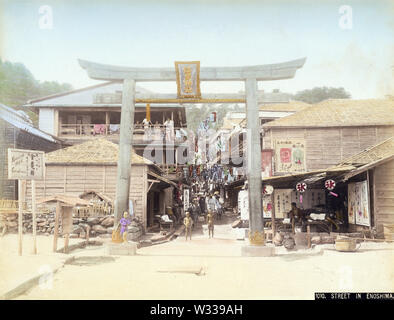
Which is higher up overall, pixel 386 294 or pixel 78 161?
pixel 78 161

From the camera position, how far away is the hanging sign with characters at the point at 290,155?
60.4 feet

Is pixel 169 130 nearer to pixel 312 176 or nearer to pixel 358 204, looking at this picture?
pixel 312 176

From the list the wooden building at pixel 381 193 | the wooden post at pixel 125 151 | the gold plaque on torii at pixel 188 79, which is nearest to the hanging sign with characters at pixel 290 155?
the wooden building at pixel 381 193

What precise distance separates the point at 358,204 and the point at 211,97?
7.94 m

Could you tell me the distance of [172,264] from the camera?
971 centimetres

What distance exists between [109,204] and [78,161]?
269cm

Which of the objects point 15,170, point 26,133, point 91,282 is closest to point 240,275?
point 91,282

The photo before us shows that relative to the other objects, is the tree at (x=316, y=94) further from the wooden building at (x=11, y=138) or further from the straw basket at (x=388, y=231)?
the wooden building at (x=11, y=138)

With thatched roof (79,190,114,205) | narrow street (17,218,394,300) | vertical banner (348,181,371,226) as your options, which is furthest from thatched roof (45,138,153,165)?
vertical banner (348,181,371,226)

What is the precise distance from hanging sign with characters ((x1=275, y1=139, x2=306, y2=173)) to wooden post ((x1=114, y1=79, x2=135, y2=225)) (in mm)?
9353

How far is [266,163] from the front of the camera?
60.1ft

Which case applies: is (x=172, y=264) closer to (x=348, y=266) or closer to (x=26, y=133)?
(x=348, y=266)

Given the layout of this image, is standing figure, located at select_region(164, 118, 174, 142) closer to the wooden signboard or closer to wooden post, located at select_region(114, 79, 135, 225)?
wooden post, located at select_region(114, 79, 135, 225)

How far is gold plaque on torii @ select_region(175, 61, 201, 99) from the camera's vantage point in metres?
11.1
